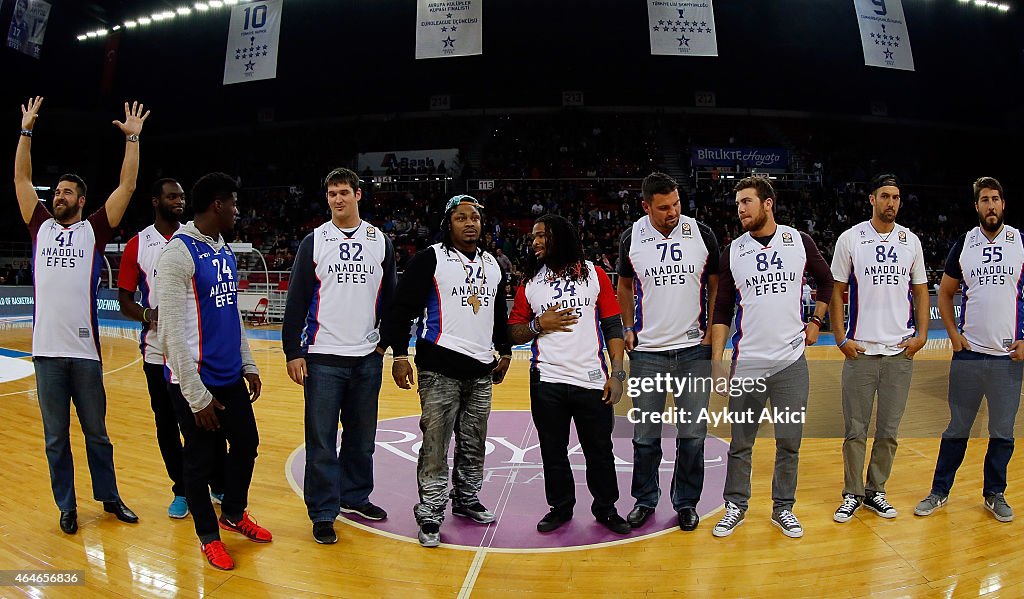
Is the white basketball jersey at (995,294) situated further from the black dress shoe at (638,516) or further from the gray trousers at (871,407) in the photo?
the black dress shoe at (638,516)

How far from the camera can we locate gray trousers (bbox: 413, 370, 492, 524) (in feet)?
11.6

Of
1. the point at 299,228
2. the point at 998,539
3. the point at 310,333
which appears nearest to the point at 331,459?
the point at 310,333

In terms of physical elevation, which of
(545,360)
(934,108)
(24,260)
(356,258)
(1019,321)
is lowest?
(545,360)

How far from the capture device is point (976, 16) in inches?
795

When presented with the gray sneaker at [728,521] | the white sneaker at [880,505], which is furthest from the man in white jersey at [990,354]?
the gray sneaker at [728,521]

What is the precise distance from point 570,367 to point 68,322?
2.82 m

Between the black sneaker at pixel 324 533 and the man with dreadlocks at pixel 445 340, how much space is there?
47 cm

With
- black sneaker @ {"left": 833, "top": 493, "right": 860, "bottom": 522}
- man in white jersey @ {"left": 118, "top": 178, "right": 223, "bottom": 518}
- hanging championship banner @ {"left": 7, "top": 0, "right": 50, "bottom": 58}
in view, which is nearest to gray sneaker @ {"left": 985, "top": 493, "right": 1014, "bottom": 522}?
black sneaker @ {"left": 833, "top": 493, "right": 860, "bottom": 522}

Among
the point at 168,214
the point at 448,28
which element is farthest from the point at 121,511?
the point at 448,28

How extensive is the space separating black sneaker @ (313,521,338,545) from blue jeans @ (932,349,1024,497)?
3622 millimetres

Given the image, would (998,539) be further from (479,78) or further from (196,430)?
(479,78)

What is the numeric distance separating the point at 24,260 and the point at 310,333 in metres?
23.6

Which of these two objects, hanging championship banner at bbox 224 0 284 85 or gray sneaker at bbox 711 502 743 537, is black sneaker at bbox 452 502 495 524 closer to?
gray sneaker at bbox 711 502 743 537

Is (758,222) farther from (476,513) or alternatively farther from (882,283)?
(476,513)
